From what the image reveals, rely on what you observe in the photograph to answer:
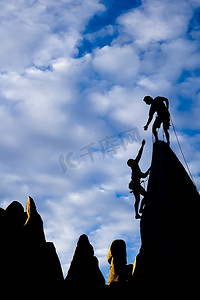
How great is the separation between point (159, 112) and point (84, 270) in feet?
37.0

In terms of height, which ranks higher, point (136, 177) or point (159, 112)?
point (159, 112)

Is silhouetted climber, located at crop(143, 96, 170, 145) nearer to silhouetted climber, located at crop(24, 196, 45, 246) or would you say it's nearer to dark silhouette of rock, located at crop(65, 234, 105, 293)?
dark silhouette of rock, located at crop(65, 234, 105, 293)

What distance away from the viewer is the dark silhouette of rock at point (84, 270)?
19266mm

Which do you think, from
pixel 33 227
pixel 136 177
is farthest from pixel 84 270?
pixel 136 177

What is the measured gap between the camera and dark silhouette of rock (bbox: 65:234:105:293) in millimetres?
19266

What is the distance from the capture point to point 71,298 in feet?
61.2

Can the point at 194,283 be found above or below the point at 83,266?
below

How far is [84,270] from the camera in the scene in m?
19.9

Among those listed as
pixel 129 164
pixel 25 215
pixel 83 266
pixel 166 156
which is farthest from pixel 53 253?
pixel 166 156

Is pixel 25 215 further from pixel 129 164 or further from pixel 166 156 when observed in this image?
pixel 166 156

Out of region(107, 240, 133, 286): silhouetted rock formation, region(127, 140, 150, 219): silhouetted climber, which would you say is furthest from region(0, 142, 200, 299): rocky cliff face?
region(127, 140, 150, 219): silhouetted climber

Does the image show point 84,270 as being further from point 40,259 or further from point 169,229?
point 169,229

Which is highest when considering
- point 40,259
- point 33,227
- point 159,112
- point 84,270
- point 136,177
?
point 159,112

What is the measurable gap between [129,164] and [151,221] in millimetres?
4960
